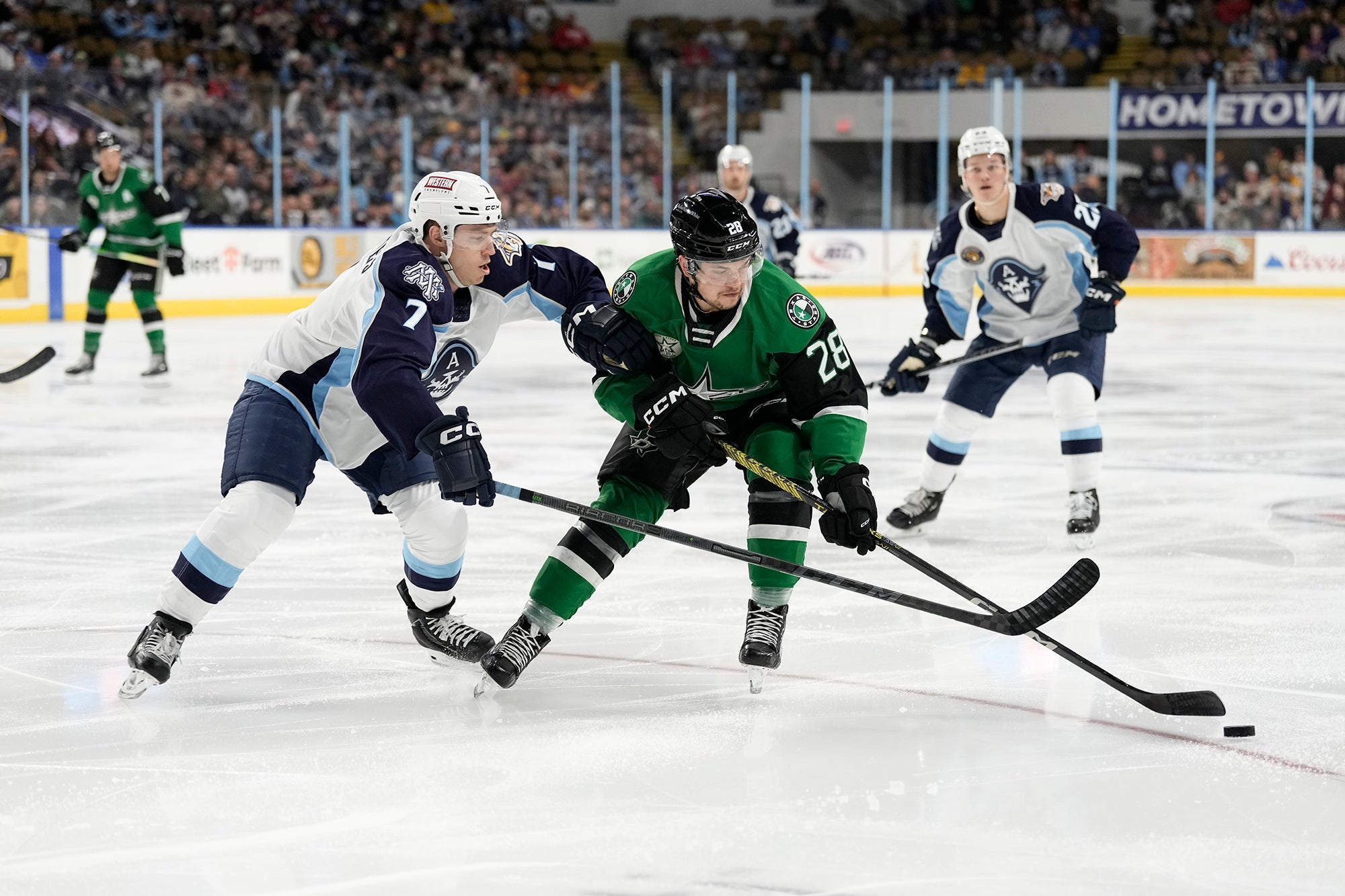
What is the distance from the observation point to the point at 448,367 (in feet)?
9.27

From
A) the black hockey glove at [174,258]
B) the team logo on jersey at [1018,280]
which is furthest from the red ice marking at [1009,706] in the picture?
the black hockey glove at [174,258]

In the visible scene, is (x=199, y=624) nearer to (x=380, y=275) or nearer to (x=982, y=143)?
(x=380, y=275)

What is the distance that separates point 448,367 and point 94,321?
5.55 metres

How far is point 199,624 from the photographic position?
315cm

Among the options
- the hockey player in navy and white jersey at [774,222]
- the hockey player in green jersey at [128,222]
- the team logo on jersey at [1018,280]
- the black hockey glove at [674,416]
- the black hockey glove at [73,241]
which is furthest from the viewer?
the black hockey glove at [73,241]

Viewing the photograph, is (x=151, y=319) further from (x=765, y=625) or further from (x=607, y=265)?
(x=607, y=265)

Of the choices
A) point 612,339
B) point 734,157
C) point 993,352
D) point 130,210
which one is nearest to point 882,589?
point 612,339

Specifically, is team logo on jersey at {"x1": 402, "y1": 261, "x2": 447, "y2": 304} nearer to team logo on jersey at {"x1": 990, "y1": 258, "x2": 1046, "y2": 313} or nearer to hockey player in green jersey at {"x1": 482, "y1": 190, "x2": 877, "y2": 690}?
hockey player in green jersey at {"x1": 482, "y1": 190, "x2": 877, "y2": 690}

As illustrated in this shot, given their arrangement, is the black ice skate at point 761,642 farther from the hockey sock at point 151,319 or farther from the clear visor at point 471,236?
the hockey sock at point 151,319

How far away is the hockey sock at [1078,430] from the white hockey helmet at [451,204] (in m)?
2.07

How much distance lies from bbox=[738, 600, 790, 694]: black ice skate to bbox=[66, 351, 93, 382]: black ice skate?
5.82m

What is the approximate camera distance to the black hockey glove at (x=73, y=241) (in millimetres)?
8141

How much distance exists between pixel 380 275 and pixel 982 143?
2.11 m

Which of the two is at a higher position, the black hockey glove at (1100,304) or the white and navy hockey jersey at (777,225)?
the white and navy hockey jersey at (777,225)
